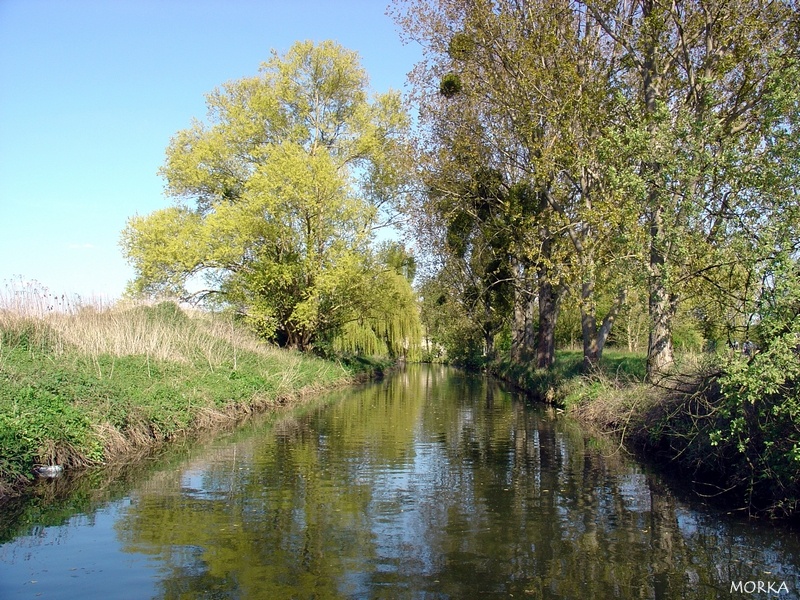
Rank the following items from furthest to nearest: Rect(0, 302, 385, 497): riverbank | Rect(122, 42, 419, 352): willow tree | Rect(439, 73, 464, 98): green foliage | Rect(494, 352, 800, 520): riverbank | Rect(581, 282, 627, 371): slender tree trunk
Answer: Rect(122, 42, 419, 352): willow tree
Rect(439, 73, 464, 98): green foliage
Rect(581, 282, 627, 371): slender tree trunk
Rect(0, 302, 385, 497): riverbank
Rect(494, 352, 800, 520): riverbank

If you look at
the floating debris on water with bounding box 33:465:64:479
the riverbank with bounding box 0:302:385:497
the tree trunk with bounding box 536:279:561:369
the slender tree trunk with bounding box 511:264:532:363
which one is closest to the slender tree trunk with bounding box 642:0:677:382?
the riverbank with bounding box 0:302:385:497

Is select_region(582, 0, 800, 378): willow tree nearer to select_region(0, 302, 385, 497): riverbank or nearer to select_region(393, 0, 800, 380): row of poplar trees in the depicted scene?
select_region(393, 0, 800, 380): row of poplar trees

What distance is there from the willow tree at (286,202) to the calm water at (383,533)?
54.8 ft

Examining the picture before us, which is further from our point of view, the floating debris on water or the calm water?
the floating debris on water

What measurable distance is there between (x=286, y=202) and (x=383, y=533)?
23496 millimetres

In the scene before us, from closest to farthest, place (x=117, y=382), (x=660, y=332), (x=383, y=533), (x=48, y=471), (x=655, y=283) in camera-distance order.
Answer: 1. (x=383, y=533)
2. (x=48, y=471)
3. (x=655, y=283)
4. (x=117, y=382)
5. (x=660, y=332)

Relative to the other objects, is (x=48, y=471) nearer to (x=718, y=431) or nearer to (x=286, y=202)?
(x=718, y=431)

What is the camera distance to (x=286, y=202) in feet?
99.7

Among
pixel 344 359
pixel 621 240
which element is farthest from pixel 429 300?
pixel 621 240

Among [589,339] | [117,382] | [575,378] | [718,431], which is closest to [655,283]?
[718,431]

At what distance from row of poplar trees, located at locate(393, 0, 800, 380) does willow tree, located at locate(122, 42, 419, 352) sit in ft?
11.9

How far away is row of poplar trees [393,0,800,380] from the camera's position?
1101 cm

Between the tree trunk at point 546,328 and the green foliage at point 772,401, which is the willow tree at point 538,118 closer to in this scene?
the tree trunk at point 546,328

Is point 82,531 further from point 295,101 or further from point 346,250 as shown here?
point 295,101
